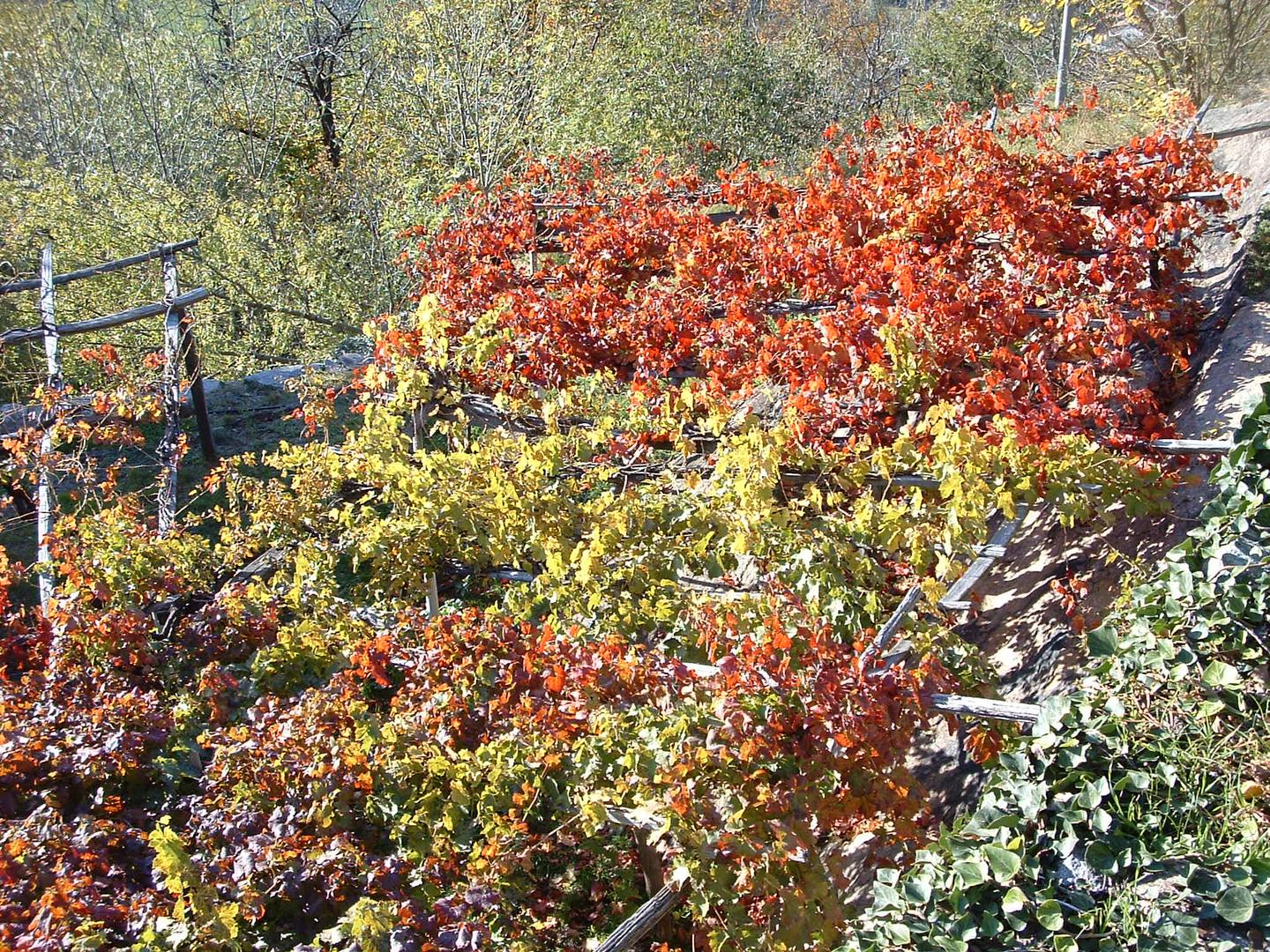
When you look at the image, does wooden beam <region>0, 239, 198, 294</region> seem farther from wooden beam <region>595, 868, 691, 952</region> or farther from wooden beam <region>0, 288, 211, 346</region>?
wooden beam <region>595, 868, 691, 952</region>

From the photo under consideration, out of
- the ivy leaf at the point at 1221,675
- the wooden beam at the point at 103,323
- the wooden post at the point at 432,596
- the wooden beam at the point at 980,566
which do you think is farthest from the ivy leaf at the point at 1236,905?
the wooden beam at the point at 103,323

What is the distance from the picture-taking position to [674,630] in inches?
146

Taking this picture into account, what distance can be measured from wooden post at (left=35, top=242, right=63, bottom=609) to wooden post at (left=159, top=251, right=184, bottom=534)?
1.75 feet

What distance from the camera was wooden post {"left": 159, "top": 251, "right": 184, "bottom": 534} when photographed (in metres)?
5.40

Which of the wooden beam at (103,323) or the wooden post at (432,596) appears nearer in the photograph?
the wooden post at (432,596)

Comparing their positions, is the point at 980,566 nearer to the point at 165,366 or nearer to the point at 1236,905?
the point at 1236,905

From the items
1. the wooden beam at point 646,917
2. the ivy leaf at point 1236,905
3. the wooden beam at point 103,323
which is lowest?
the wooden beam at point 646,917

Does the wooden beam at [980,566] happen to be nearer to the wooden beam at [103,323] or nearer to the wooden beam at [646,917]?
the wooden beam at [646,917]

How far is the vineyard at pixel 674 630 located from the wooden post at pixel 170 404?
2.5 inches

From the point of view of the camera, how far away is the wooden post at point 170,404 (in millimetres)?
5402

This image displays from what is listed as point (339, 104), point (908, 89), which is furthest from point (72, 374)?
point (908, 89)

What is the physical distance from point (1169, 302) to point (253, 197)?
11202mm

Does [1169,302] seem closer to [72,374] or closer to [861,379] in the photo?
[861,379]

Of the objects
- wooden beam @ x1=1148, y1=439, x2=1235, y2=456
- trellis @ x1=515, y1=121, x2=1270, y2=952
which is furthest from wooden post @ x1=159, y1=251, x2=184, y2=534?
wooden beam @ x1=1148, y1=439, x2=1235, y2=456
